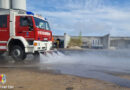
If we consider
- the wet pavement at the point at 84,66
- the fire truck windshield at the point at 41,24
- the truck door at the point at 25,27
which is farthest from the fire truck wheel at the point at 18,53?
the fire truck windshield at the point at 41,24

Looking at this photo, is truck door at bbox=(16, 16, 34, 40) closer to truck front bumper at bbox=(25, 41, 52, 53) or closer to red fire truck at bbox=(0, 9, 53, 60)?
red fire truck at bbox=(0, 9, 53, 60)

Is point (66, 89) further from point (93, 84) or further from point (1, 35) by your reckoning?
point (1, 35)

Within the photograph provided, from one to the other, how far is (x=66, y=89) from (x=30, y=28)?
4906 millimetres

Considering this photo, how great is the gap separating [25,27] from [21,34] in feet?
1.57

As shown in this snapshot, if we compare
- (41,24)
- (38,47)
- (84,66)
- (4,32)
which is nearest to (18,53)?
→ (38,47)

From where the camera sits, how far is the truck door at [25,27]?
26.0 ft

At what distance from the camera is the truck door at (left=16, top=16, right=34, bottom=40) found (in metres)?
7.92

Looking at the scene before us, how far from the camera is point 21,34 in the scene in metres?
8.08

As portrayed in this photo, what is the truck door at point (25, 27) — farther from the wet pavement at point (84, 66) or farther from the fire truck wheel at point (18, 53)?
the wet pavement at point (84, 66)

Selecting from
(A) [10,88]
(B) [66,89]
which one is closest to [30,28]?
(A) [10,88]

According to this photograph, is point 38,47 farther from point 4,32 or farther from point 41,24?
point 4,32

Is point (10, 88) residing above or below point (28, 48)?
below

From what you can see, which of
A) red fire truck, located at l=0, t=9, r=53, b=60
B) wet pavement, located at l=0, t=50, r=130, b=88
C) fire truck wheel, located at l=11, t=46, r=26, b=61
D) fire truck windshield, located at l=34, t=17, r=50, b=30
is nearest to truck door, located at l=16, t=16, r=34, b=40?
red fire truck, located at l=0, t=9, r=53, b=60

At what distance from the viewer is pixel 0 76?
219 inches
